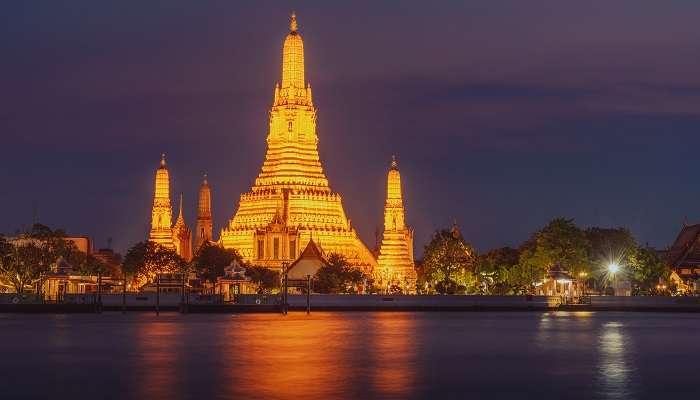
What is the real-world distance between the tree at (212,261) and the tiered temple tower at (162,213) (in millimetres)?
14616

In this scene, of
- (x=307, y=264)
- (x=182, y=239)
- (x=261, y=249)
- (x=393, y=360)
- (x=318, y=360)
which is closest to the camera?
(x=318, y=360)

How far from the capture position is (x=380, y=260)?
136 m

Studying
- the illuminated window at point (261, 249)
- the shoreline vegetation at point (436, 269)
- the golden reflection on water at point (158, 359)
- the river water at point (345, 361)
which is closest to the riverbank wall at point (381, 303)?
the shoreline vegetation at point (436, 269)

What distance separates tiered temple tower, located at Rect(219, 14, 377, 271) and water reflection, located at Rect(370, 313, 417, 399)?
6241cm

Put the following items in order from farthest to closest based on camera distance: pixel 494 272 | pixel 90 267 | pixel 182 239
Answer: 1. pixel 182 239
2. pixel 90 267
3. pixel 494 272

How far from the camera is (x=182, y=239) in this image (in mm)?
Answer: 155125

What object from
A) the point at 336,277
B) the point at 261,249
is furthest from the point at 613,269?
the point at 261,249

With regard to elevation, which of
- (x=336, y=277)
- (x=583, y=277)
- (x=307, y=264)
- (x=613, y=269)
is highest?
(x=307, y=264)

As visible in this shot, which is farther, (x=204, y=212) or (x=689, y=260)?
(x=204, y=212)

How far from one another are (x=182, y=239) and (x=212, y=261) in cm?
2992

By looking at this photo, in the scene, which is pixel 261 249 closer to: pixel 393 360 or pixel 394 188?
pixel 394 188

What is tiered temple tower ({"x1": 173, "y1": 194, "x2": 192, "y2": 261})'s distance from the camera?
152625mm

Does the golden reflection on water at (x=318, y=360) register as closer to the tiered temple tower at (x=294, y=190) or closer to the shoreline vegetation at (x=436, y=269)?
the shoreline vegetation at (x=436, y=269)

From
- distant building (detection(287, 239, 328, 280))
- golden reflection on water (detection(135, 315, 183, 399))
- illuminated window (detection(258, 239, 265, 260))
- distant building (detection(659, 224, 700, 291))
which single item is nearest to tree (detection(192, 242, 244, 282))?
distant building (detection(287, 239, 328, 280))
